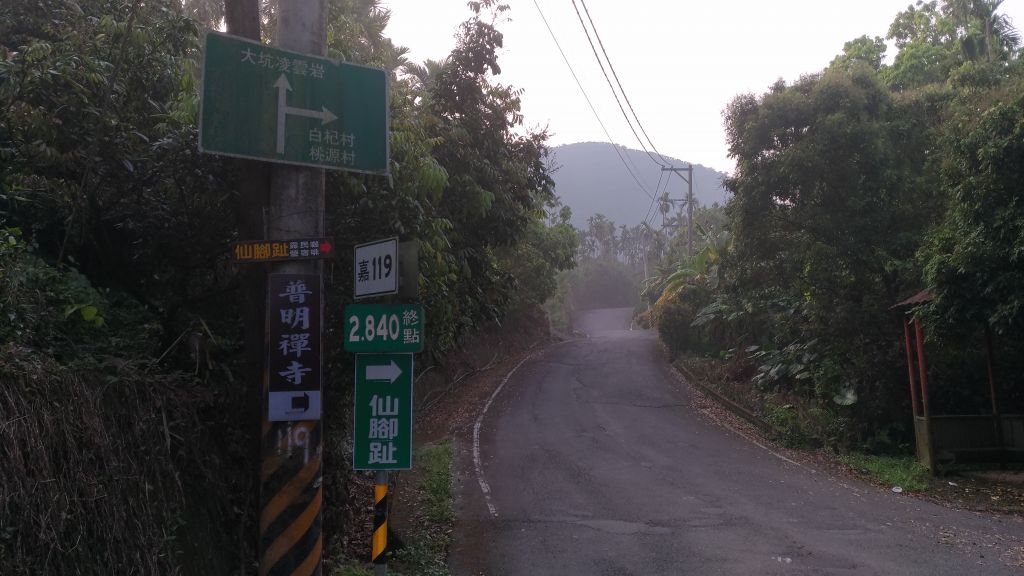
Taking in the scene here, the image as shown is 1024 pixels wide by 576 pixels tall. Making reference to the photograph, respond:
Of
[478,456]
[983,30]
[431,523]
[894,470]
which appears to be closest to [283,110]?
[431,523]

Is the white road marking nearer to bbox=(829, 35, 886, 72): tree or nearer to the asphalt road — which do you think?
the asphalt road

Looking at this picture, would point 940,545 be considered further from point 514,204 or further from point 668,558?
point 514,204

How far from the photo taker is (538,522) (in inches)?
419

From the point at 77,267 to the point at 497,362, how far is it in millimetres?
26569

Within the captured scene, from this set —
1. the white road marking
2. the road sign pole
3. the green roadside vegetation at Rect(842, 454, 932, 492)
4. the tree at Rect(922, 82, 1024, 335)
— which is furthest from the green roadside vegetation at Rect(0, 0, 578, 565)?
the green roadside vegetation at Rect(842, 454, 932, 492)

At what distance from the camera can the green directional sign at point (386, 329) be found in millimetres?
5883

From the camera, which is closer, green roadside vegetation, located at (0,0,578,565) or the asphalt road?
green roadside vegetation, located at (0,0,578,565)

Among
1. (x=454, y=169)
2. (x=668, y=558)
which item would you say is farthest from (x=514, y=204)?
(x=668, y=558)

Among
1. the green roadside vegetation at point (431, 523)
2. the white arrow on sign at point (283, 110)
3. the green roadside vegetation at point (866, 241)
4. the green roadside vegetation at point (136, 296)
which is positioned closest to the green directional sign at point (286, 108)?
the white arrow on sign at point (283, 110)

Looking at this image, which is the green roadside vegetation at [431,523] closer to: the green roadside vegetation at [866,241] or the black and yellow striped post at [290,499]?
the black and yellow striped post at [290,499]

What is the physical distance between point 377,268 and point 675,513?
6.97 m

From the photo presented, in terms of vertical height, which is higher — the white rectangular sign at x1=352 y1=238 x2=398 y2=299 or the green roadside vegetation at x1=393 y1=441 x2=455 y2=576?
the white rectangular sign at x1=352 y1=238 x2=398 y2=299

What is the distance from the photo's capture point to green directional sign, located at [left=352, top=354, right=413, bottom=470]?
590 cm

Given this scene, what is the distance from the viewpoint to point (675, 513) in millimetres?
11039
